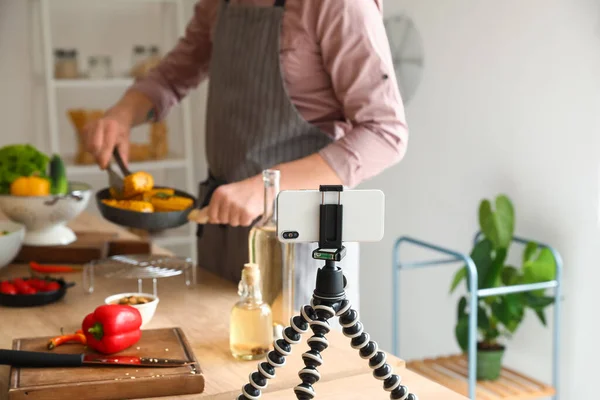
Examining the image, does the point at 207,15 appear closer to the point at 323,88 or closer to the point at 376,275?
the point at 323,88

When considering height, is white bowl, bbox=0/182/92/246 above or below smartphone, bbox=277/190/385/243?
below

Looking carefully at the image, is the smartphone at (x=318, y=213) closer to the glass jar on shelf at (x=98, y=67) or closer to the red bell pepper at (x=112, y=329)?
the red bell pepper at (x=112, y=329)

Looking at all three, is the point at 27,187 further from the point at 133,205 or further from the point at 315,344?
the point at 315,344

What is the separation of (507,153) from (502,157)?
1.1 inches

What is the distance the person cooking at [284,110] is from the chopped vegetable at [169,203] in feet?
0.29

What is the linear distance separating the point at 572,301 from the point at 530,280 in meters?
0.20

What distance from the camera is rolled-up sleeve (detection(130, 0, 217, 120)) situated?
2146 millimetres

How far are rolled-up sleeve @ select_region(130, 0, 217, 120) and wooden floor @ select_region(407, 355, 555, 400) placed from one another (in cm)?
128

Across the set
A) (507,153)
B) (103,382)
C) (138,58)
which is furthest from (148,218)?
(138,58)

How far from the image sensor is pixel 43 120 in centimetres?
397

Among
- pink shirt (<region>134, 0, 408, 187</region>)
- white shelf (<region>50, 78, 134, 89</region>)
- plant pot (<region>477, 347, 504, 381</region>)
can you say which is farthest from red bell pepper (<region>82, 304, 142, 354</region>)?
white shelf (<region>50, 78, 134, 89</region>)

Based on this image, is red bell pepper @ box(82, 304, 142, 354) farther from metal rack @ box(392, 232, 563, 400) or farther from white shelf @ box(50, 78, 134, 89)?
white shelf @ box(50, 78, 134, 89)

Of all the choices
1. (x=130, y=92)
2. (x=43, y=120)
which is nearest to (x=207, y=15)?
(x=130, y=92)

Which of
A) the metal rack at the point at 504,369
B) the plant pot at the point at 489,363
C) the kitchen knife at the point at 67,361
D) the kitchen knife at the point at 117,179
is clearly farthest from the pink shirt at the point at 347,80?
the plant pot at the point at 489,363
